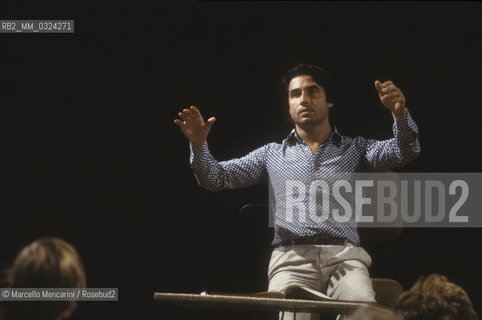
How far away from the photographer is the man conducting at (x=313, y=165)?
8.69 ft

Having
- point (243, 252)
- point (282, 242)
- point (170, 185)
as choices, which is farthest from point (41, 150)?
point (282, 242)

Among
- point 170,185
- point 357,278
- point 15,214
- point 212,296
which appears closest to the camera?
point 212,296

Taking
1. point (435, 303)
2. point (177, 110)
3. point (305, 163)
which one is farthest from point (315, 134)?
point (435, 303)

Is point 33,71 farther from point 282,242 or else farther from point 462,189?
point 462,189

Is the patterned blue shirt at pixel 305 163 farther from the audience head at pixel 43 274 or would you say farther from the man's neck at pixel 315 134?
the audience head at pixel 43 274

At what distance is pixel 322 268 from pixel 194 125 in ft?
2.89

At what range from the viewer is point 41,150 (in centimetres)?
344

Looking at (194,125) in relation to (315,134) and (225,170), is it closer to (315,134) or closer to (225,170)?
(225,170)

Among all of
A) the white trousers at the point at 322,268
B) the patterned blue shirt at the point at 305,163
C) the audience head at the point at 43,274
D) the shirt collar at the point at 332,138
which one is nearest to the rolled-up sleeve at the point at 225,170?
the patterned blue shirt at the point at 305,163

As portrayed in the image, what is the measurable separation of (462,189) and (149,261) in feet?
6.13

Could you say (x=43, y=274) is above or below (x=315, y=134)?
below

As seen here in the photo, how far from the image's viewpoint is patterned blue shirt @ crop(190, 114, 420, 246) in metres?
2.74

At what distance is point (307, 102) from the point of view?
9.80ft

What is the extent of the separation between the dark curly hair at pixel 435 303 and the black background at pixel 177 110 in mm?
2016
